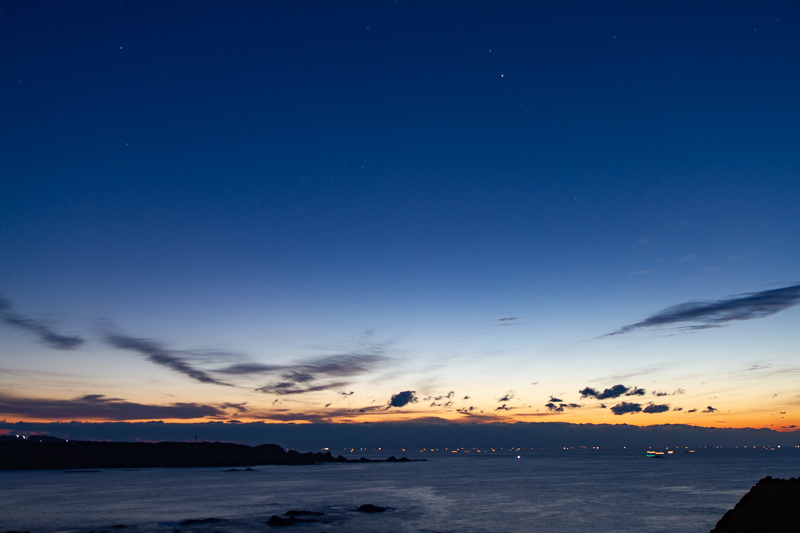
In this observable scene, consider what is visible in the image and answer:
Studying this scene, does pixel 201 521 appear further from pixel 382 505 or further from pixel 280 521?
pixel 382 505

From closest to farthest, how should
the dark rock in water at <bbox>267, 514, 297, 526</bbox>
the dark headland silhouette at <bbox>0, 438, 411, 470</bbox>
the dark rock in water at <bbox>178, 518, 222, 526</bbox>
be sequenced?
the dark rock in water at <bbox>267, 514, 297, 526</bbox> → the dark rock in water at <bbox>178, 518, 222, 526</bbox> → the dark headland silhouette at <bbox>0, 438, 411, 470</bbox>

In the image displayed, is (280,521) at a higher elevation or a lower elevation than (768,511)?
lower

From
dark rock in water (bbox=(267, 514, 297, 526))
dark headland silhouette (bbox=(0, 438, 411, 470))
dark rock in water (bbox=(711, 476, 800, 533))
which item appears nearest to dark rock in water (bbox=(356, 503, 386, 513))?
dark rock in water (bbox=(267, 514, 297, 526))

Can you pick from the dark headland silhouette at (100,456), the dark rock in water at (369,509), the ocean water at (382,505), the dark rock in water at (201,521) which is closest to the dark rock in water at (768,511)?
the ocean water at (382,505)

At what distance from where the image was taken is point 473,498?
7581 cm

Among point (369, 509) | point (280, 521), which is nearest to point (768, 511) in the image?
point (280, 521)

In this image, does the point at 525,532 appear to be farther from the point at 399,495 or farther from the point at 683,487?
the point at 683,487

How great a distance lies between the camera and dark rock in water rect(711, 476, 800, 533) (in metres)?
21.9

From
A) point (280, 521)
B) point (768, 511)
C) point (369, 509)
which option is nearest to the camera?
point (768, 511)

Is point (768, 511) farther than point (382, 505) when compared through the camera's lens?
No

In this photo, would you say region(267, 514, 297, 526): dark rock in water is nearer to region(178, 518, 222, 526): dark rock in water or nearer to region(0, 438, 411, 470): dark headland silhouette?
region(178, 518, 222, 526): dark rock in water

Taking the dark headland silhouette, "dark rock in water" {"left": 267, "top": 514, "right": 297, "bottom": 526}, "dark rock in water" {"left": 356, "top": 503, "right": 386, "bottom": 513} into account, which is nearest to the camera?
"dark rock in water" {"left": 267, "top": 514, "right": 297, "bottom": 526}

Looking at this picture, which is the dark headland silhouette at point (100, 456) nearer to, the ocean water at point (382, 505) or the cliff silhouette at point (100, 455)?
the cliff silhouette at point (100, 455)

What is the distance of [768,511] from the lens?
2330 centimetres
